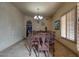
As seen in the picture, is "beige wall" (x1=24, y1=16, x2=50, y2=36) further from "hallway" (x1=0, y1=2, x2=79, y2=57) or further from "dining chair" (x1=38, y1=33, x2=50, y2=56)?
"dining chair" (x1=38, y1=33, x2=50, y2=56)

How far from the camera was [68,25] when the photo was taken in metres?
4.48

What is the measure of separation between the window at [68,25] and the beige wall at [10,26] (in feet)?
4.59

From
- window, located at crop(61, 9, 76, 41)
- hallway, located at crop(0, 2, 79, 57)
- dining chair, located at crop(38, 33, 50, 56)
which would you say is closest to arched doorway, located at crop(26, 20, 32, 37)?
hallway, located at crop(0, 2, 79, 57)

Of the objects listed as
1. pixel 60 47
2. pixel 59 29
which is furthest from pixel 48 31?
pixel 60 47

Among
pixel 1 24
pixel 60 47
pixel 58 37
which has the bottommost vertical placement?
pixel 60 47

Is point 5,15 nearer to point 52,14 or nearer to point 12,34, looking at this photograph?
point 12,34

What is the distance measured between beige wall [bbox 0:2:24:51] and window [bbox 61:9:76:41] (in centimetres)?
140

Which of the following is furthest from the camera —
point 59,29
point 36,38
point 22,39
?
point 36,38

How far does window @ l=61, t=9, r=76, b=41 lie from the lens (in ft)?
14.3

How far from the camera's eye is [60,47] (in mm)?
4633

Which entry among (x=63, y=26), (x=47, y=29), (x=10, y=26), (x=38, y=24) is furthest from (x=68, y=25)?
(x=10, y=26)

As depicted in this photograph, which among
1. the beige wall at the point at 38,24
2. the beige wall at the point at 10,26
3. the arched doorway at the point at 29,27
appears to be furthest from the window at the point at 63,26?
the beige wall at the point at 10,26

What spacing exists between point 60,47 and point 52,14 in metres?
1.16

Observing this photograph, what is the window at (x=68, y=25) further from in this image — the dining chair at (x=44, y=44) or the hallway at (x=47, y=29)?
the dining chair at (x=44, y=44)
